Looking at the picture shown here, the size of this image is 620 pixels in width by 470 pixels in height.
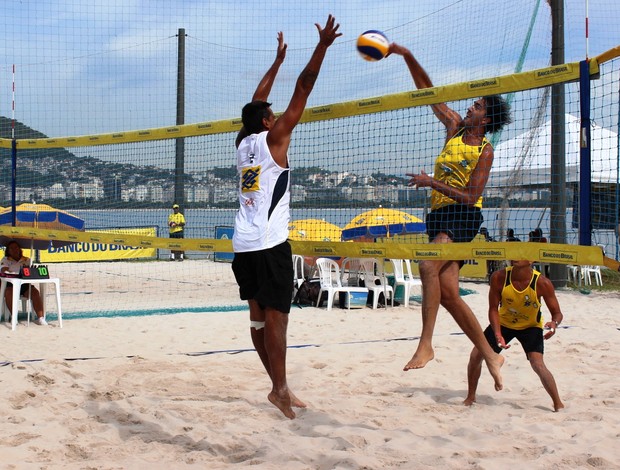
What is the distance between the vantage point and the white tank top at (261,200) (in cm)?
406

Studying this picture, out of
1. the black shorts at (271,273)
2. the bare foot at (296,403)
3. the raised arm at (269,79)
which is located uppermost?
the raised arm at (269,79)

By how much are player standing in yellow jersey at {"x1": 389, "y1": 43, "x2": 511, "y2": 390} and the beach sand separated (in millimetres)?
553

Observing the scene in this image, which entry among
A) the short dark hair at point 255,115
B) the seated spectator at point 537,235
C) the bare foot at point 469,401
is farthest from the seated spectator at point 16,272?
the seated spectator at point 537,235

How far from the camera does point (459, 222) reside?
4.63 metres

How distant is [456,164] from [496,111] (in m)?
0.44

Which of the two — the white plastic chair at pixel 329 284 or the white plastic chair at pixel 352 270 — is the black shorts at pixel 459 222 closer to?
the white plastic chair at pixel 329 284

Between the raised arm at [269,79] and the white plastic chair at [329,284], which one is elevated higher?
the raised arm at [269,79]

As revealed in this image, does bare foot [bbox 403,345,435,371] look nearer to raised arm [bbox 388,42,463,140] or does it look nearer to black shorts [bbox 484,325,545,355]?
black shorts [bbox 484,325,545,355]

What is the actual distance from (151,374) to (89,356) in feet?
3.31

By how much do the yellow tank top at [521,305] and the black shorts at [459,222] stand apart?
21.3 inches

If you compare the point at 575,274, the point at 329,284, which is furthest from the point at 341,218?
the point at 575,274

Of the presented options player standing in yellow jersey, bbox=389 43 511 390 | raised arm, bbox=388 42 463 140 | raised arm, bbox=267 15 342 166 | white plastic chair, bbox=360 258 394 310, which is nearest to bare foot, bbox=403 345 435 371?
player standing in yellow jersey, bbox=389 43 511 390

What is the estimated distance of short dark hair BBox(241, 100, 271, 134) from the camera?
13.8 ft

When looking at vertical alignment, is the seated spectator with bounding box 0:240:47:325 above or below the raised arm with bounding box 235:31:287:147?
below
